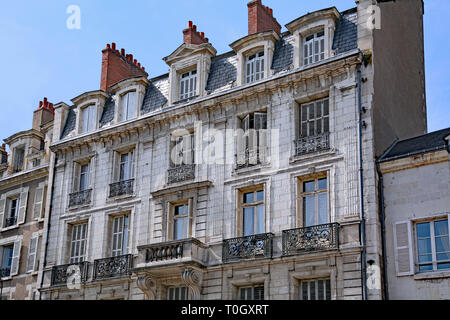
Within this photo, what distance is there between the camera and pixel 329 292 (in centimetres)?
1672

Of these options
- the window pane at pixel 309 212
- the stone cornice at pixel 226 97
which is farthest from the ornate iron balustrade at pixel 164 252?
the stone cornice at pixel 226 97

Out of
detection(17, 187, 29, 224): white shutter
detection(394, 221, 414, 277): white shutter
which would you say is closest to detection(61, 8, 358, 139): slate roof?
detection(17, 187, 29, 224): white shutter

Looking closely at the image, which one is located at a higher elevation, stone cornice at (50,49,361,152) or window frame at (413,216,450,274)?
stone cornice at (50,49,361,152)

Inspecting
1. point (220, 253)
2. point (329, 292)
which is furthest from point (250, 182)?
point (329, 292)

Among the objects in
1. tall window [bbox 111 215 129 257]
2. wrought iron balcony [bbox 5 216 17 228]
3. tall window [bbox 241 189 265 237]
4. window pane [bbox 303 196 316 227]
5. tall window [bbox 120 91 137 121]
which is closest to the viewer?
window pane [bbox 303 196 316 227]

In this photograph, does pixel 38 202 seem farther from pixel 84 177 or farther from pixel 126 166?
pixel 126 166

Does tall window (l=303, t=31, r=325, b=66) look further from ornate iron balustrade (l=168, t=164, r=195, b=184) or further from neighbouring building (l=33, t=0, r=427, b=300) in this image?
ornate iron balustrade (l=168, t=164, r=195, b=184)

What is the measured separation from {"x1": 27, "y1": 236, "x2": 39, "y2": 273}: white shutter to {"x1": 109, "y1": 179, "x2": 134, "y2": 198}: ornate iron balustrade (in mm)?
3773

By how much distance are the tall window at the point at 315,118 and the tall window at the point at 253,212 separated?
6.55ft

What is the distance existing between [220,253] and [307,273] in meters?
2.62

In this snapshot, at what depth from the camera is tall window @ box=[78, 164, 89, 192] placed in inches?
886

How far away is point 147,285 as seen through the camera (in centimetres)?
1897

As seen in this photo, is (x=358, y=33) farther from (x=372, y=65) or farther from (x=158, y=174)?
(x=158, y=174)

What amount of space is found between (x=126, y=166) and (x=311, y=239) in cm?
722
